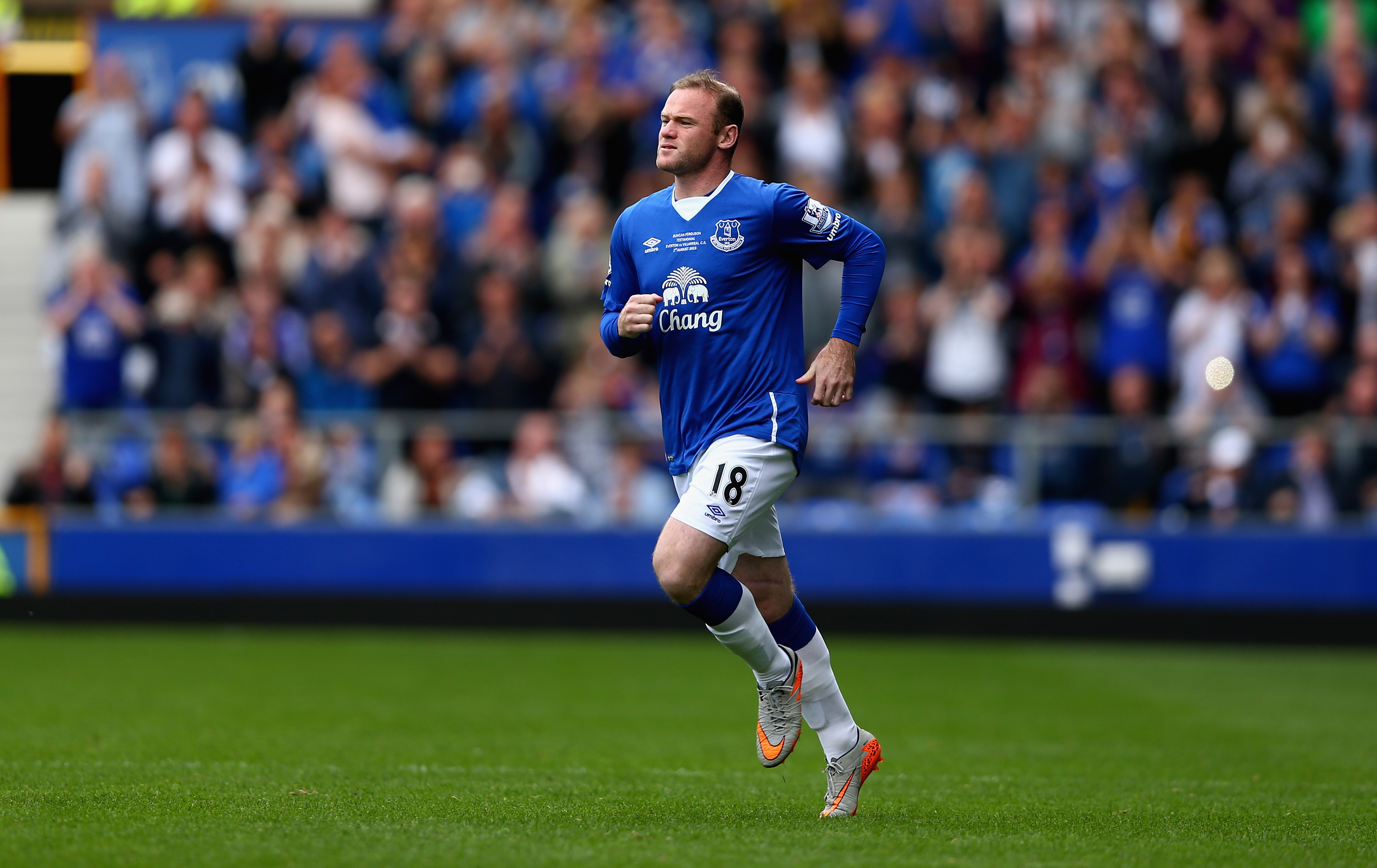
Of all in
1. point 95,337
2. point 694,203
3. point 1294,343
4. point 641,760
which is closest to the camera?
point 694,203

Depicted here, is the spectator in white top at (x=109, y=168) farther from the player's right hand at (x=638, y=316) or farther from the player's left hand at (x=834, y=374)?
the player's left hand at (x=834, y=374)

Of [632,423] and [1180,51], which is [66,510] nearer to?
[632,423]

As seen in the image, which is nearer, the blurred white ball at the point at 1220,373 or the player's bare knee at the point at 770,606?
the player's bare knee at the point at 770,606

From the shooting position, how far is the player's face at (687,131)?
20.3ft

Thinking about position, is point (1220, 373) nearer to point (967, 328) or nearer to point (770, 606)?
point (967, 328)

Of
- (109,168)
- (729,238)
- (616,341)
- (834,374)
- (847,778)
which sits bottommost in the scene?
(847,778)

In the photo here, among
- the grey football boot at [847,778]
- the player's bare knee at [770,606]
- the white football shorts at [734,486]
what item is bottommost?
the grey football boot at [847,778]

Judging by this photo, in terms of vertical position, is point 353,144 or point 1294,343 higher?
point 353,144

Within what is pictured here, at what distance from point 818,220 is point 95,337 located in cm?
1123

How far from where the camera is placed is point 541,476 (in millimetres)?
14609

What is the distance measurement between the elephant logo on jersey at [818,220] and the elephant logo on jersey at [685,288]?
17.4 inches

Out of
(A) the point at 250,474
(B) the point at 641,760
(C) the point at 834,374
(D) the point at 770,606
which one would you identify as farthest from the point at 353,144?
(C) the point at 834,374

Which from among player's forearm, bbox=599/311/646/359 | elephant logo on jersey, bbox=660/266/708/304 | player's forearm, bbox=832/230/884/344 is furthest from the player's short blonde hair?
player's forearm, bbox=599/311/646/359

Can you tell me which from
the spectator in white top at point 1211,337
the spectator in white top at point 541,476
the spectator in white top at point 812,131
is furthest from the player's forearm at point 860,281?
the spectator in white top at point 812,131
